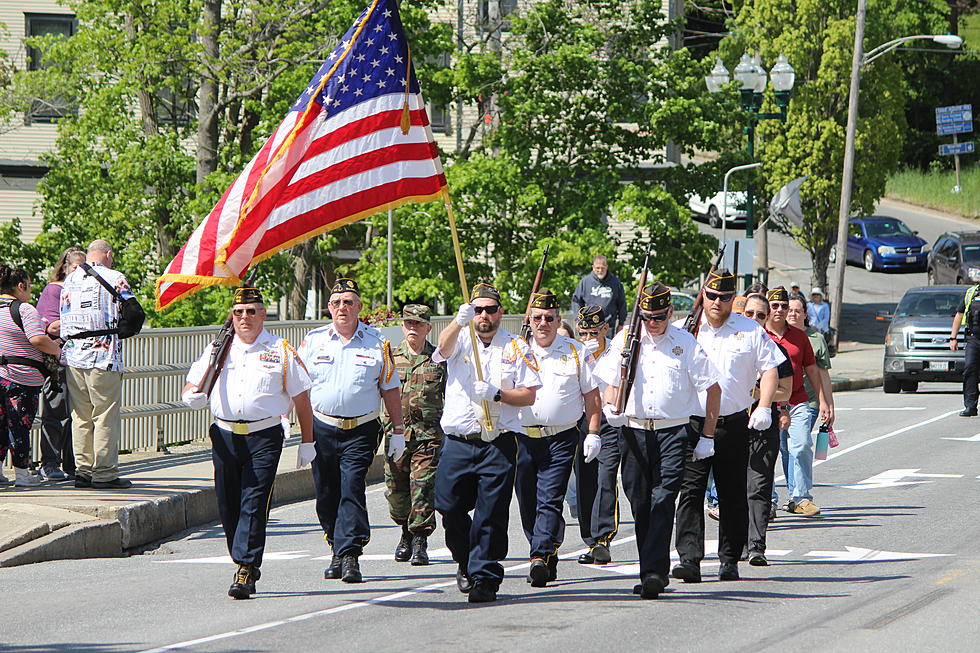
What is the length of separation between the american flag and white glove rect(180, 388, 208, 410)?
83cm

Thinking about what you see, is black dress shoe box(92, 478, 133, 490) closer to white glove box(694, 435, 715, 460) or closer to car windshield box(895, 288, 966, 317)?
white glove box(694, 435, 715, 460)

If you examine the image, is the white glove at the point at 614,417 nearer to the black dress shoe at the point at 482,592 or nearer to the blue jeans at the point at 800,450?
the black dress shoe at the point at 482,592

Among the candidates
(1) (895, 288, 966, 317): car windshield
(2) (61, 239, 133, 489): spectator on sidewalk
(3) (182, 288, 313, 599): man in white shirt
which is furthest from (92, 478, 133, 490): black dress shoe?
(1) (895, 288, 966, 317): car windshield

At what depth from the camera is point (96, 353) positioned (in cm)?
1295

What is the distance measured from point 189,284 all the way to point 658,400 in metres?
3.20

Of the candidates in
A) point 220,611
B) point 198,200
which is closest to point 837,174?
point 198,200

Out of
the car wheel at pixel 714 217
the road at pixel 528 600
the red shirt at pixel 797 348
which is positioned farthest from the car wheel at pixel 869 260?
the red shirt at pixel 797 348

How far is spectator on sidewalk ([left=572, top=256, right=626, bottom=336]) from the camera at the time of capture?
2025cm

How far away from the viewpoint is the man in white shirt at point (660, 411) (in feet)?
30.3

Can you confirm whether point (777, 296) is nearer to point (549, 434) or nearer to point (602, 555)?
point (602, 555)

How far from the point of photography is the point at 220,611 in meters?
8.75

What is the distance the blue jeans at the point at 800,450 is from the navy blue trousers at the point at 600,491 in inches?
87.7

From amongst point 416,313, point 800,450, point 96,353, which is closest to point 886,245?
point 800,450

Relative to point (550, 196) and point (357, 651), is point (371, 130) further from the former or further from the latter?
point (550, 196)
